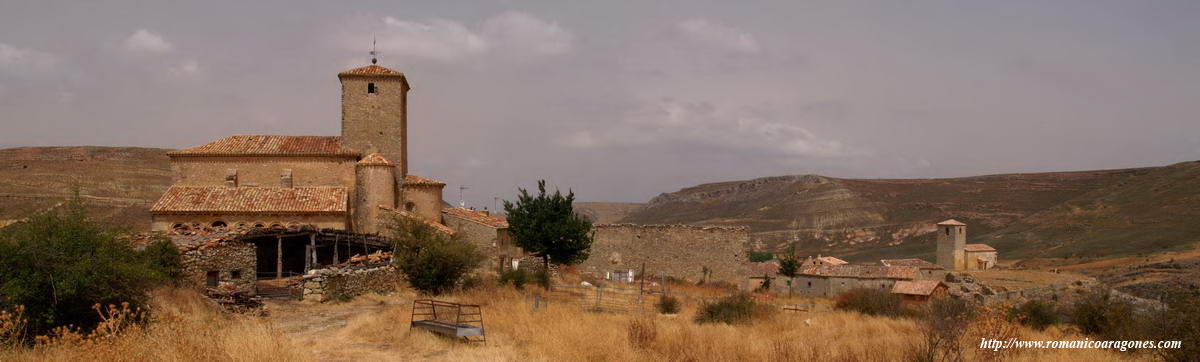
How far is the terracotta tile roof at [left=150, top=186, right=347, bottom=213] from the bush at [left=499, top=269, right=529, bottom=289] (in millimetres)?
7273

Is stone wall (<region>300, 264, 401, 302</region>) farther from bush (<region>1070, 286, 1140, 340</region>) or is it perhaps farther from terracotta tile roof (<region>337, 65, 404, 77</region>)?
bush (<region>1070, 286, 1140, 340</region>)

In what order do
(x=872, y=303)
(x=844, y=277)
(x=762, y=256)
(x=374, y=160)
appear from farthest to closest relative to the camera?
(x=762, y=256), (x=844, y=277), (x=374, y=160), (x=872, y=303)

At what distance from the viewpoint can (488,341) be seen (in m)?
9.76

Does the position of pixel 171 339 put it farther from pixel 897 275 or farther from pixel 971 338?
pixel 897 275

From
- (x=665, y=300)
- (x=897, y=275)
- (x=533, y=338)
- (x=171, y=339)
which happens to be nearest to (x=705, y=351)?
(x=533, y=338)

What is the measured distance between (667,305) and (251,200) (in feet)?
47.1

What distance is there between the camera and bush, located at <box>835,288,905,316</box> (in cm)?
1907

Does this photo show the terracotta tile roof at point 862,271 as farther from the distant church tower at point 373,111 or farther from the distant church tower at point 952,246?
the distant church tower at point 373,111

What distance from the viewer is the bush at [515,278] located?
1827 centimetres

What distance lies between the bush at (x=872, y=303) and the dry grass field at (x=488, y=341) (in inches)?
206

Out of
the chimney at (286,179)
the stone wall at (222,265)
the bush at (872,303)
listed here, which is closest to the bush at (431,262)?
the stone wall at (222,265)

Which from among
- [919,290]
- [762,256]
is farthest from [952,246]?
[919,290]

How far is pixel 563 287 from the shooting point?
1986 cm

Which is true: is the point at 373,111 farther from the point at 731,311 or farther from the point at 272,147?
the point at 731,311
